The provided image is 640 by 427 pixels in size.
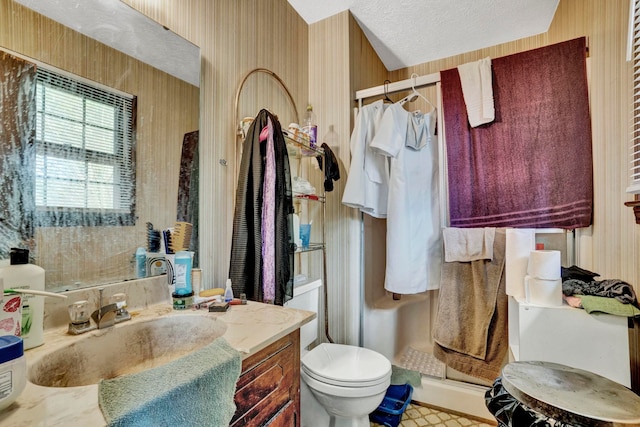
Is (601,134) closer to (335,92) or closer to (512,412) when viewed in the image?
(512,412)

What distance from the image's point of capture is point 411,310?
8.11ft

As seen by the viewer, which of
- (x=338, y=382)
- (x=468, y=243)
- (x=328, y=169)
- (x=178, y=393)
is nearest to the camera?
(x=178, y=393)

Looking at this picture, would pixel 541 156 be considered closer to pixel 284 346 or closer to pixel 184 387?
pixel 284 346

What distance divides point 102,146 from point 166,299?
1.89ft

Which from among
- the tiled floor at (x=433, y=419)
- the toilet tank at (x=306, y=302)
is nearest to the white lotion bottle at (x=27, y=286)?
the toilet tank at (x=306, y=302)

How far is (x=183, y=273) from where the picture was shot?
106 cm

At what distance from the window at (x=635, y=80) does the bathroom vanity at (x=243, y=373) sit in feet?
3.92

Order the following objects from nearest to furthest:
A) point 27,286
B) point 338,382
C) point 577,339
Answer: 1. point 27,286
2. point 577,339
3. point 338,382

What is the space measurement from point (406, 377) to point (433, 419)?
255mm

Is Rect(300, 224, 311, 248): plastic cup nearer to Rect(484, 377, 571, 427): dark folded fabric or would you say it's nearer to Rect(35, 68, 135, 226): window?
Rect(35, 68, 135, 226): window

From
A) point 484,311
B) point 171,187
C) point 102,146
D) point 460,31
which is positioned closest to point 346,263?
point 484,311

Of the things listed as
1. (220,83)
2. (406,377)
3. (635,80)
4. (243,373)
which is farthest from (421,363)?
(220,83)

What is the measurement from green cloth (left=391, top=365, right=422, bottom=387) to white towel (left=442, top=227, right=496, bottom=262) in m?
0.80

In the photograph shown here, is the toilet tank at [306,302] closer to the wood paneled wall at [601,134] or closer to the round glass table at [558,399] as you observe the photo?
the wood paneled wall at [601,134]
